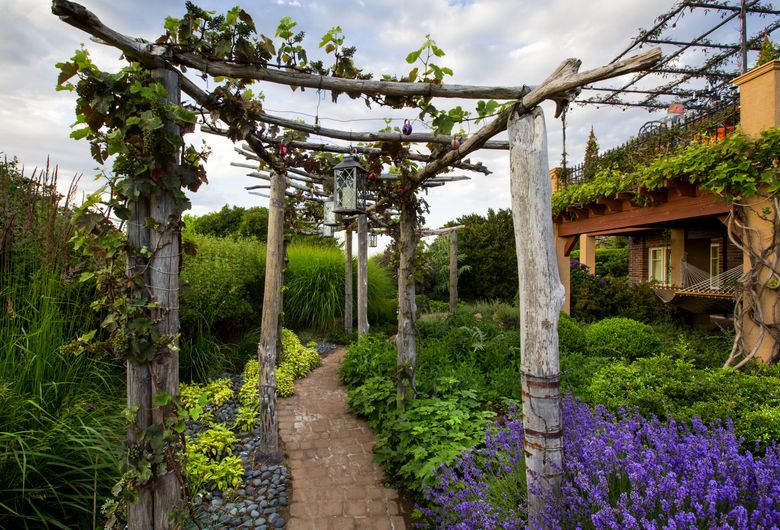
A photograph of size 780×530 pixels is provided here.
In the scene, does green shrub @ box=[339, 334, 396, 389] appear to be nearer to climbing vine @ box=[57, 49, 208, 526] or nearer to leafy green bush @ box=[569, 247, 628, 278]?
climbing vine @ box=[57, 49, 208, 526]

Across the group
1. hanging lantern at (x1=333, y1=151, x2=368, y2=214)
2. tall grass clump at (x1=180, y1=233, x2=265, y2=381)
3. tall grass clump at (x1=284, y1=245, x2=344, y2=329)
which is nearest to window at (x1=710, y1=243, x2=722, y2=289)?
tall grass clump at (x1=284, y1=245, x2=344, y2=329)

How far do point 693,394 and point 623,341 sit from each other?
2227mm

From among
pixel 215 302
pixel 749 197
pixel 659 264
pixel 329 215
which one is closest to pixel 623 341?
pixel 749 197

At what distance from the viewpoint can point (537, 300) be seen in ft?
6.31

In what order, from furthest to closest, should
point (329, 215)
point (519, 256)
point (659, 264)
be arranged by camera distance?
point (659, 264) → point (329, 215) → point (519, 256)

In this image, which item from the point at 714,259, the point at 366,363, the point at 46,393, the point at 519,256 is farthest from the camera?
the point at 714,259

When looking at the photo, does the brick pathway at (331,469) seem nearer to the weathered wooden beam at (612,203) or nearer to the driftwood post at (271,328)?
the driftwood post at (271,328)

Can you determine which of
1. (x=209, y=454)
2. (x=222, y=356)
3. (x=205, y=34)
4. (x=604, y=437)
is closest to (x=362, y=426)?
(x=209, y=454)

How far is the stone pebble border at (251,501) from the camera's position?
264 centimetres

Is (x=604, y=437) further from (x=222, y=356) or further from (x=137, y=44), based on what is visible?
(x=222, y=356)

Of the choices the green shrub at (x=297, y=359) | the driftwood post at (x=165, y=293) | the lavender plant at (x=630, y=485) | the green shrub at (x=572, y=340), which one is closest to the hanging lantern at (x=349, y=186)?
the driftwood post at (x=165, y=293)

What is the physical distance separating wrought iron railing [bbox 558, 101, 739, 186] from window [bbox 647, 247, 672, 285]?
358 cm

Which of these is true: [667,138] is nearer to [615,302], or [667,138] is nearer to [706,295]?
[706,295]

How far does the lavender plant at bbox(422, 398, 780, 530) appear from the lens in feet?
4.66
